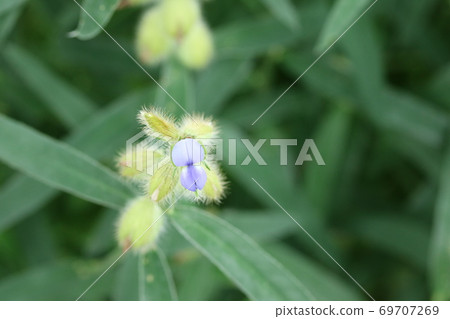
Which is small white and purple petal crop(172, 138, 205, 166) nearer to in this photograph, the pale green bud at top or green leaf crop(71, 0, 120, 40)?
green leaf crop(71, 0, 120, 40)

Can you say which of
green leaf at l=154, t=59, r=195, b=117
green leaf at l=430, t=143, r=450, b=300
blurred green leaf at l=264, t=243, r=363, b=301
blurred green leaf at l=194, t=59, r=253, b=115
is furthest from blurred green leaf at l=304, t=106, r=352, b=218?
green leaf at l=154, t=59, r=195, b=117

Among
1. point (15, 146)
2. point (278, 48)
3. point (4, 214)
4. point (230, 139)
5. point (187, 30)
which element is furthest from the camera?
point (278, 48)

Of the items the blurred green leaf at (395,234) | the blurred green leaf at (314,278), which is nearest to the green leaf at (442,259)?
the blurred green leaf at (314,278)

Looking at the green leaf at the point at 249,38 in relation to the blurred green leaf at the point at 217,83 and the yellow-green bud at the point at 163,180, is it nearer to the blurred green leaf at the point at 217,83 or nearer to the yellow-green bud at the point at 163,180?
the blurred green leaf at the point at 217,83

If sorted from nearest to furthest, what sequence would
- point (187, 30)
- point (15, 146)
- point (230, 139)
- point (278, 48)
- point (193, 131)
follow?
point (193, 131) → point (15, 146) → point (187, 30) → point (230, 139) → point (278, 48)

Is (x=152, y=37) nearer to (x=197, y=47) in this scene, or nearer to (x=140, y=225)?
(x=197, y=47)

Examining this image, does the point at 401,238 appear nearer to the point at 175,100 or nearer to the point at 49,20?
the point at 175,100

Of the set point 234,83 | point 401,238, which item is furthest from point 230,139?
point 401,238

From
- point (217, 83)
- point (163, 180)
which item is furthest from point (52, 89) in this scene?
point (163, 180)
